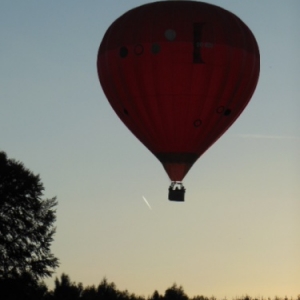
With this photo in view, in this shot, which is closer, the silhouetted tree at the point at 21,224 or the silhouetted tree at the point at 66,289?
the silhouetted tree at the point at 21,224

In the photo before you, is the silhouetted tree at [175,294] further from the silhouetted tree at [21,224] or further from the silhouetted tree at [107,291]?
the silhouetted tree at [21,224]

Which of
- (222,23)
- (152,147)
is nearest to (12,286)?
(152,147)

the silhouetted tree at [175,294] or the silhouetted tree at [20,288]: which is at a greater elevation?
the silhouetted tree at [175,294]

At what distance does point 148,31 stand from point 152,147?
18.5 ft

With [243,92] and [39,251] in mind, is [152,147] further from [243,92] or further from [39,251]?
[39,251]

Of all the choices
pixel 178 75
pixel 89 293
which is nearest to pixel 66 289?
pixel 89 293

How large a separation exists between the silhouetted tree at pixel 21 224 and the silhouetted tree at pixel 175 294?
127ft

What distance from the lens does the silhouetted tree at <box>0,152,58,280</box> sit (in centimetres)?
9344

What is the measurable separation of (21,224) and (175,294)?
41.5 meters

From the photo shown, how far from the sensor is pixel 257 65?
8269 cm

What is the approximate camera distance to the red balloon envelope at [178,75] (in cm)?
8012

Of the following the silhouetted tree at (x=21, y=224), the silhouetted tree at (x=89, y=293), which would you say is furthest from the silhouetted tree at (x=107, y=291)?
the silhouetted tree at (x=21, y=224)

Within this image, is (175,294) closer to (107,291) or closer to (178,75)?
(107,291)

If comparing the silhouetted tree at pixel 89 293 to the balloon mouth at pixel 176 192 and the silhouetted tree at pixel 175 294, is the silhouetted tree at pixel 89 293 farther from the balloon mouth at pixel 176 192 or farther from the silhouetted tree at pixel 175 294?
the balloon mouth at pixel 176 192
